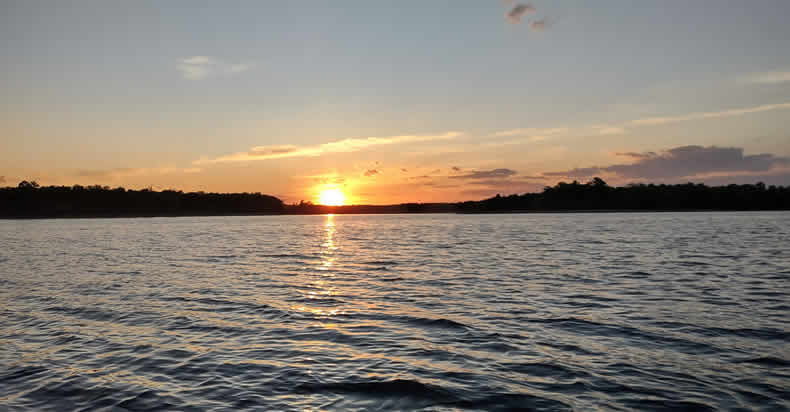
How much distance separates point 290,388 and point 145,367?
470 centimetres

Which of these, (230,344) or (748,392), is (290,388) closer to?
(230,344)

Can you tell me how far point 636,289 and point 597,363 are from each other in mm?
14398

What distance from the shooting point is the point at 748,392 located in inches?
420

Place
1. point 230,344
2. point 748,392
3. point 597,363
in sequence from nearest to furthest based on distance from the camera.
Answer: point 748,392 → point 597,363 → point 230,344

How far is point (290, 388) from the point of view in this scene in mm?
11391

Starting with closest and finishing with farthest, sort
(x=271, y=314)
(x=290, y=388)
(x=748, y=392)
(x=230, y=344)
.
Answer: (x=748, y=392) < (x=290, y=388) < (x=230, y=344) < (x=271, y=314)

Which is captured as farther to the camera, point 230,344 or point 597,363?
point 230,344

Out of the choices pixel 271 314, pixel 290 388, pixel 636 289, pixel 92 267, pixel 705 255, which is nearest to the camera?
pixel 290 388

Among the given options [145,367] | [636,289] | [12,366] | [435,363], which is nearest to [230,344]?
[145,367]

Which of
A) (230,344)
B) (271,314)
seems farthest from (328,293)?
(230,344)

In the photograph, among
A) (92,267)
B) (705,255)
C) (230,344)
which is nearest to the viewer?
(230,344)

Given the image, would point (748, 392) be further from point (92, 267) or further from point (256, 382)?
point (92, 267)

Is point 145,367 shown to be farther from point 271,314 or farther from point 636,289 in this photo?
point 636,289

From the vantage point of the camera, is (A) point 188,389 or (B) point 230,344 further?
(B) point 230,344
